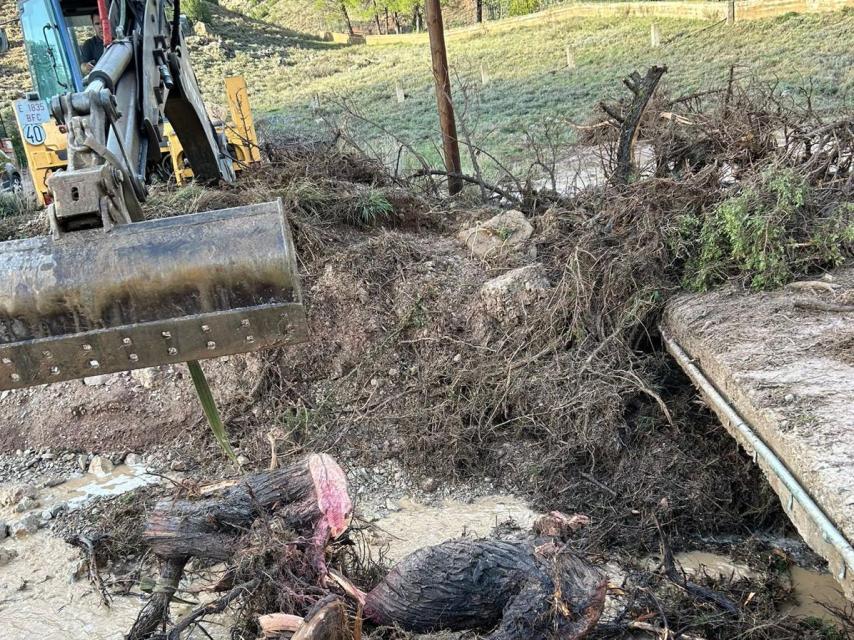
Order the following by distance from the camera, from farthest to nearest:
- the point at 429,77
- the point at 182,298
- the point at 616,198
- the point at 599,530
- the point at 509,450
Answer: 1. the point at 429,77
2. the point at 616,198
3. the point at 509,450
4. the point at 599,530
5. the point at 182,298

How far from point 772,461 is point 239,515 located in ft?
9.74

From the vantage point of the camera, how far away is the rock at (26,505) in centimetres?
567

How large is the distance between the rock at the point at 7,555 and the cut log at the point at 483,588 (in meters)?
2.90

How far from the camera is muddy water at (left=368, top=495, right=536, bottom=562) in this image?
514 centimetres

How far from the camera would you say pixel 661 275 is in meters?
6.21

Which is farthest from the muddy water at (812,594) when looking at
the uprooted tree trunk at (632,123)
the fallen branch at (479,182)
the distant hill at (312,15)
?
the distant hill at (312,15)

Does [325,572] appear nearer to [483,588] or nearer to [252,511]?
[252,511]

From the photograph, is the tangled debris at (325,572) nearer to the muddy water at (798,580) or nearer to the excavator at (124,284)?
the excavator at (124,284)

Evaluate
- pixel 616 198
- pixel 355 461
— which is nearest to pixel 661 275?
pixel 616 198

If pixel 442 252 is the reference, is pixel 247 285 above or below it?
above

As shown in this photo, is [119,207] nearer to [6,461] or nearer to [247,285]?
[247,285]

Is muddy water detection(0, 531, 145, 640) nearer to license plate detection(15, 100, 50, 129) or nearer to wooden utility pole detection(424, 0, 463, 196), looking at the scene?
wooden utility pole detection(424, 0, 463, 196)

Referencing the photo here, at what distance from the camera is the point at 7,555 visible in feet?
16.8

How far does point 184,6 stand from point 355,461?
35338mm
